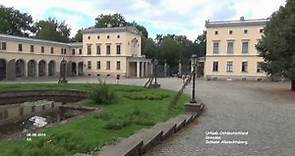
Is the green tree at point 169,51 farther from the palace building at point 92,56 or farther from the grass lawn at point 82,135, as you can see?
the grass lawn at point 82,135

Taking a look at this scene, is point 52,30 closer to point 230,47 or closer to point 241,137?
point 230,47

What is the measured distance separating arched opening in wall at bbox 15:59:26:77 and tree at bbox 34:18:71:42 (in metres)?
19.5

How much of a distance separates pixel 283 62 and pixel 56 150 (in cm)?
2564

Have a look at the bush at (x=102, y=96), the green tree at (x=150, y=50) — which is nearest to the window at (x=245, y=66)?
the green tree at (x=150, y=50)

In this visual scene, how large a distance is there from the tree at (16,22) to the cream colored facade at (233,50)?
4062 cm

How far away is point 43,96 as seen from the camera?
93.5 ft

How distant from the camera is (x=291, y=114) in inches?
645

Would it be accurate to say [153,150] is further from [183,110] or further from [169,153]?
[183,110]

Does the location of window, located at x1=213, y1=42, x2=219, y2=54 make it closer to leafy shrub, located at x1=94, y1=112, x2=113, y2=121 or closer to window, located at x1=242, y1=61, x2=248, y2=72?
window, located at x1=242, y1=61, x2=248, y2=72

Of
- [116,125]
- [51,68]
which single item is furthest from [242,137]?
[51,68]

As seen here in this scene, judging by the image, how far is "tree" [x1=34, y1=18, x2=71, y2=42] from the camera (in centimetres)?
7856

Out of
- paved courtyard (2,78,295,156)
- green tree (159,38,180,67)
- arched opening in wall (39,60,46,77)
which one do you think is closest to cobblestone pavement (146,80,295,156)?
paved courtyard (2,78,295,156)

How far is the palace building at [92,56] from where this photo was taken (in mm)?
59219

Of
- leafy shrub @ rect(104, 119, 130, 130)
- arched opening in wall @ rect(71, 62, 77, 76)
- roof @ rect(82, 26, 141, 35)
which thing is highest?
roof @ rect(82, 26, 141, 35)
